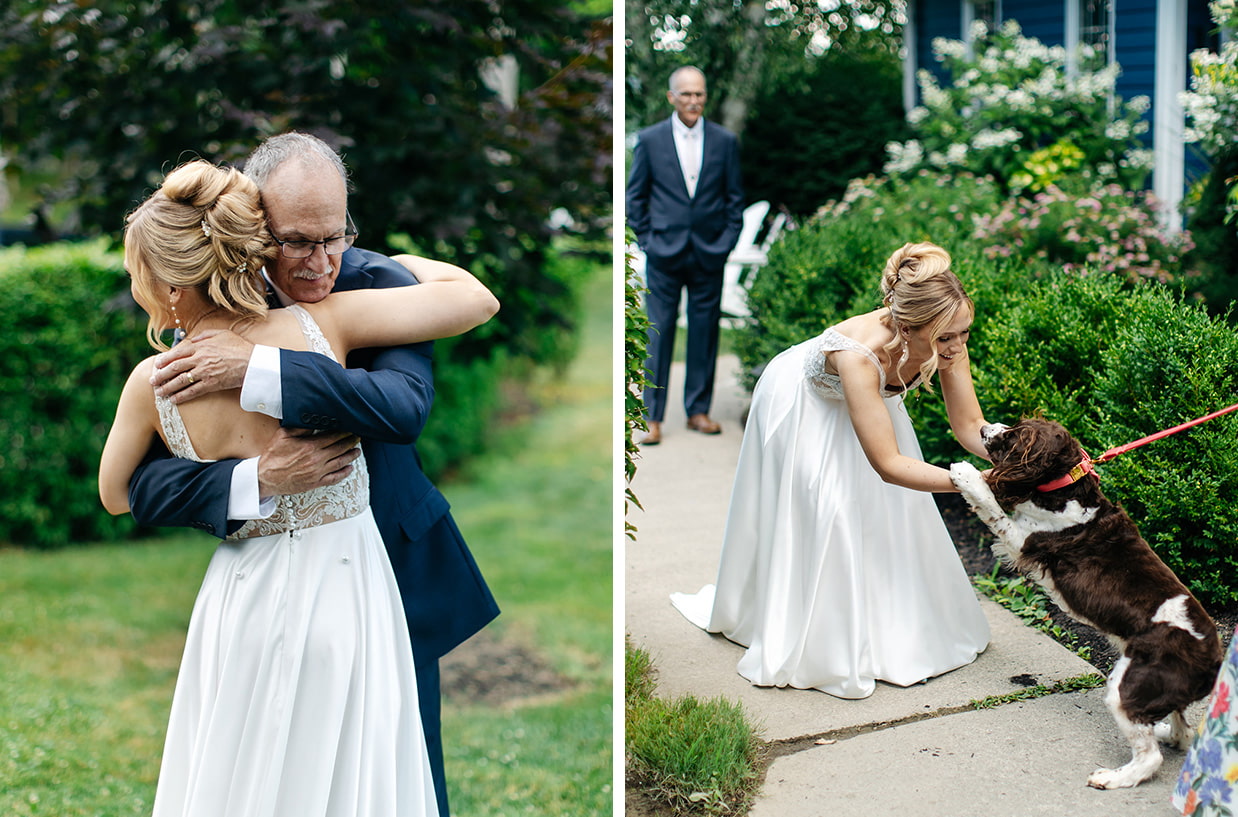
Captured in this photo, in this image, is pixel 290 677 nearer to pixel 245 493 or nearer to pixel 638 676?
pixel 245 493

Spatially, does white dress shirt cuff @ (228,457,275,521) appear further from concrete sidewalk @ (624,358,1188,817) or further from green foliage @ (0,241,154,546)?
green foliage @ (0,241,154,546)

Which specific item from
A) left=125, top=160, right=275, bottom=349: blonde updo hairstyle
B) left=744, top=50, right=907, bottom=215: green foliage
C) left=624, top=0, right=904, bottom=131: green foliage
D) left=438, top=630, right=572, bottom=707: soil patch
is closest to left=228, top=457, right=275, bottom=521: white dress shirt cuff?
left=125, top=160, right=275, bottom=349: blonde updo hairstyle

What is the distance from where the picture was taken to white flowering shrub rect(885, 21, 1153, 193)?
10.1 meters

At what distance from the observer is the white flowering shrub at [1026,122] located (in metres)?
10.1

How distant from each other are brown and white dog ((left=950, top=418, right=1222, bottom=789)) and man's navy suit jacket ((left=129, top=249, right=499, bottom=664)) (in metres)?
1.58

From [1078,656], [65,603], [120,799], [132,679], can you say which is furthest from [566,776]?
[65,603]

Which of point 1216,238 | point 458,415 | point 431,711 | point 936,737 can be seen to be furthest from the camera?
point 458,415

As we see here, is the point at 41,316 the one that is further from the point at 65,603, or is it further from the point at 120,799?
the point at 120,799

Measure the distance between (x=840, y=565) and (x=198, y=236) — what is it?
8.33ft

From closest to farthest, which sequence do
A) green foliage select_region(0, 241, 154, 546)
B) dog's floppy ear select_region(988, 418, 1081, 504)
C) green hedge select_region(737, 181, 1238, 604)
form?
dog's floppy ear select_region(988, 418, 1081, 504), green hedge select_region(737, 181, 1238, 604), green foliage select_region(0, 241, 154, 546)

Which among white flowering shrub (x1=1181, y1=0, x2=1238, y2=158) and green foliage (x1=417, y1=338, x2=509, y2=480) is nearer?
white flowering shrub (x1=1181, y1=0, x2=1238, y2=158)

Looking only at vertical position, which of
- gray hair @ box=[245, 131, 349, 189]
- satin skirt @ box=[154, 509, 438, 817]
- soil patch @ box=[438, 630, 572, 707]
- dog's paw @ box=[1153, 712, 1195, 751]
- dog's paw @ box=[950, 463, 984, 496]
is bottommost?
soil patch @ box=[438, 630, 572, 707]

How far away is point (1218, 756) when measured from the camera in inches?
103

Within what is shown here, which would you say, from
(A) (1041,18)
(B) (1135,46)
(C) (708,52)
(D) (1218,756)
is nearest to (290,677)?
(D) (1218,756)
